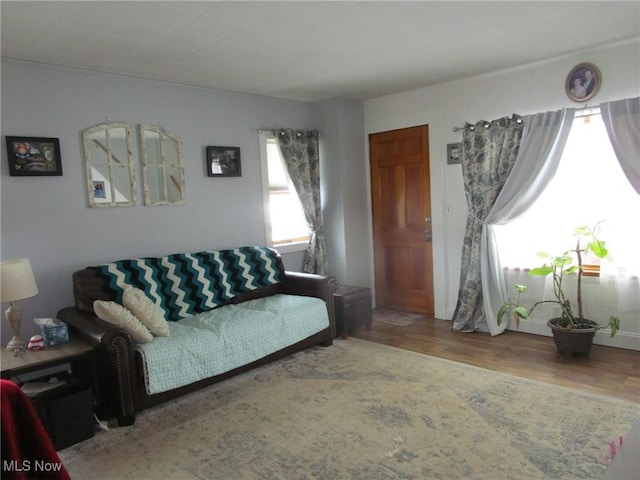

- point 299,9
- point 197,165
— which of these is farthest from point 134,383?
point 299,9

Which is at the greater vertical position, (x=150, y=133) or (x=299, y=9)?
(x=299, y=9)

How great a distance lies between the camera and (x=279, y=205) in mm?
4945

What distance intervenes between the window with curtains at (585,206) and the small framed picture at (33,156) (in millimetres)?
3836

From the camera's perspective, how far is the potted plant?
11.6 feet

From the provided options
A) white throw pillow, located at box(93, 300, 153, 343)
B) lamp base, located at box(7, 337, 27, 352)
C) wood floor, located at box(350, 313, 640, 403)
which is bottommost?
wood floor, located at box(350, 313, 640, 403)

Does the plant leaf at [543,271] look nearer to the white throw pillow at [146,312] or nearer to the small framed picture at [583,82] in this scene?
the small framed picture at [583,82]

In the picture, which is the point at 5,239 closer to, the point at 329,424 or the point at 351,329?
the point at 329,424

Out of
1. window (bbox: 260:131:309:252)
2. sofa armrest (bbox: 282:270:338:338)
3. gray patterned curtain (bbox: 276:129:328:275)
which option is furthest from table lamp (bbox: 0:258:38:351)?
gray patterned curtain (bbox: 276:129:328:275)

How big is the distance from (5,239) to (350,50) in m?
2.77

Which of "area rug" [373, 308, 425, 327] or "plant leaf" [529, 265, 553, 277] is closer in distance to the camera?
"plant leaf" [529, 265, 553, 277]

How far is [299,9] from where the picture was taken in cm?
258

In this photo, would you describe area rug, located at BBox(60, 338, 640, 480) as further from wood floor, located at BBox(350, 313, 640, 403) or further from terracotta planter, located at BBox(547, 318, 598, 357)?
terracotta planter, located at BBox(547, 318, 598, 357)

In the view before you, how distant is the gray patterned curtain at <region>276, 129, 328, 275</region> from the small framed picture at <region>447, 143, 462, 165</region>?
1423mm

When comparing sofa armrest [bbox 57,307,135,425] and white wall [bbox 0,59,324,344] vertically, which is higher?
white wall [bbox 0,59,324,344]
